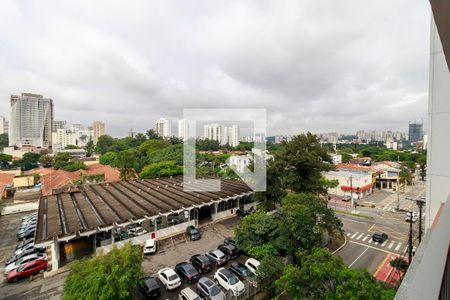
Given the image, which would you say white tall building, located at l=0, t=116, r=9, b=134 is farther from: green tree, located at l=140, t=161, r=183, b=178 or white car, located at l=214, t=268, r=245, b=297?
white car, located at l=214, t=268, r=245, b=297

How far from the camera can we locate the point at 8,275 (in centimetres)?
1134

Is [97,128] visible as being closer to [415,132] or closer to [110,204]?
[110,204]

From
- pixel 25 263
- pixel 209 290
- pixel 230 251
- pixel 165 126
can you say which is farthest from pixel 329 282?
pixel 165 126

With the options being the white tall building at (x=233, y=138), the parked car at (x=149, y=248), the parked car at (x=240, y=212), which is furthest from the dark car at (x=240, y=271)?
the white tall building at (x=233, y=138)

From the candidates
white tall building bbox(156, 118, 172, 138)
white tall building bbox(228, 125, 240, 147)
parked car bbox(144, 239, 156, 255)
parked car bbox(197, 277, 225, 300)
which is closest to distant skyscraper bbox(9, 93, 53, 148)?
white tall building bbox(156, 118, 172, 138)

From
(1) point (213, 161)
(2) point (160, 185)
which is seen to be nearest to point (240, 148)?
(1) point (213, 161)

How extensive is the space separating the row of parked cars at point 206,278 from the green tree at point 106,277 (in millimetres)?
1227

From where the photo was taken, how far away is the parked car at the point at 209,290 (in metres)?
9.43

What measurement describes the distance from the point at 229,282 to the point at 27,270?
1029cm

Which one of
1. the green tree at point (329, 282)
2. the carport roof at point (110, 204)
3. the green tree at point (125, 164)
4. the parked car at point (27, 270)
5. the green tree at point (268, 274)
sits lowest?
the parked car at point (27, 270)

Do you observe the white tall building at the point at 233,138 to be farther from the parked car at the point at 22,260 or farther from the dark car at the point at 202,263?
the parked car at the point at 22,260

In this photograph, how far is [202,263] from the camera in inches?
464

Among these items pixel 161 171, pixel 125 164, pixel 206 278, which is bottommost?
pixel 206 278

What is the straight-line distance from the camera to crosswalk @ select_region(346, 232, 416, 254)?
1500 cm
